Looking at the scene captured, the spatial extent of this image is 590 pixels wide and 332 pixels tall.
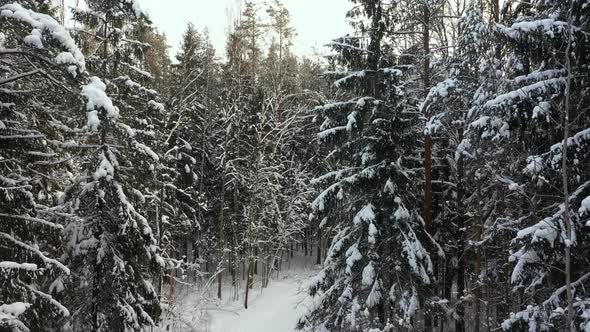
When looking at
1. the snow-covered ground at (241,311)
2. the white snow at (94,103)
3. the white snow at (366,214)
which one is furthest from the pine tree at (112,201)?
the snow-covered ground at (241,311)

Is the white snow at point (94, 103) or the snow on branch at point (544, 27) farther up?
the snow on branch at point (544, 27)

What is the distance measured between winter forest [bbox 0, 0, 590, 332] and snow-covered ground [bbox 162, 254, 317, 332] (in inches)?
17.1

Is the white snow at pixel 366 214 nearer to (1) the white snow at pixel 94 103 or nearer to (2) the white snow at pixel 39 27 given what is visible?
(1) the white snow at pixel 94 103

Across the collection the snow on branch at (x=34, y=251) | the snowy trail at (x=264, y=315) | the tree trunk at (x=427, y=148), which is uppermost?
the tree trunk at (x=427, y=148)

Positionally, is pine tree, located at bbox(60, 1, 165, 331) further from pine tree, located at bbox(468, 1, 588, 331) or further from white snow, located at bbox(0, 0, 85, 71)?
pine tree, located at bbox(468, 1, 588, 331)

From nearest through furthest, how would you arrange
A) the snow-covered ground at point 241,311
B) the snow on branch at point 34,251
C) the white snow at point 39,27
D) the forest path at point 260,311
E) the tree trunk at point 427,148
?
the white snow at point 39,27 → the snow on branch at point 34,251 → the tree trunk at point 427,148 → the snow-covered ground at point 241,311 → the forest path at point 260,311

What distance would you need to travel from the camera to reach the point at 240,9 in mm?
33719

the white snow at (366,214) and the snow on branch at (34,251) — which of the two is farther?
the white snow at (366,214)

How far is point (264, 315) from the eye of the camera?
25344 mm

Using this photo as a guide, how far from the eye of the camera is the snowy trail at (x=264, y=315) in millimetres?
23400

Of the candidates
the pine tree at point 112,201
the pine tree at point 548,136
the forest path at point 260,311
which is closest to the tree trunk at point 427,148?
the pine tree at point 548,136

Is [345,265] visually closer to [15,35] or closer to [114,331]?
[114,331]

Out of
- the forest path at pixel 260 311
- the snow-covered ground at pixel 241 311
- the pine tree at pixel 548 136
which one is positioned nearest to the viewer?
the pine tree at pixel 548 136

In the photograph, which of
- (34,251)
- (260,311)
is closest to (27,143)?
(34,251)
